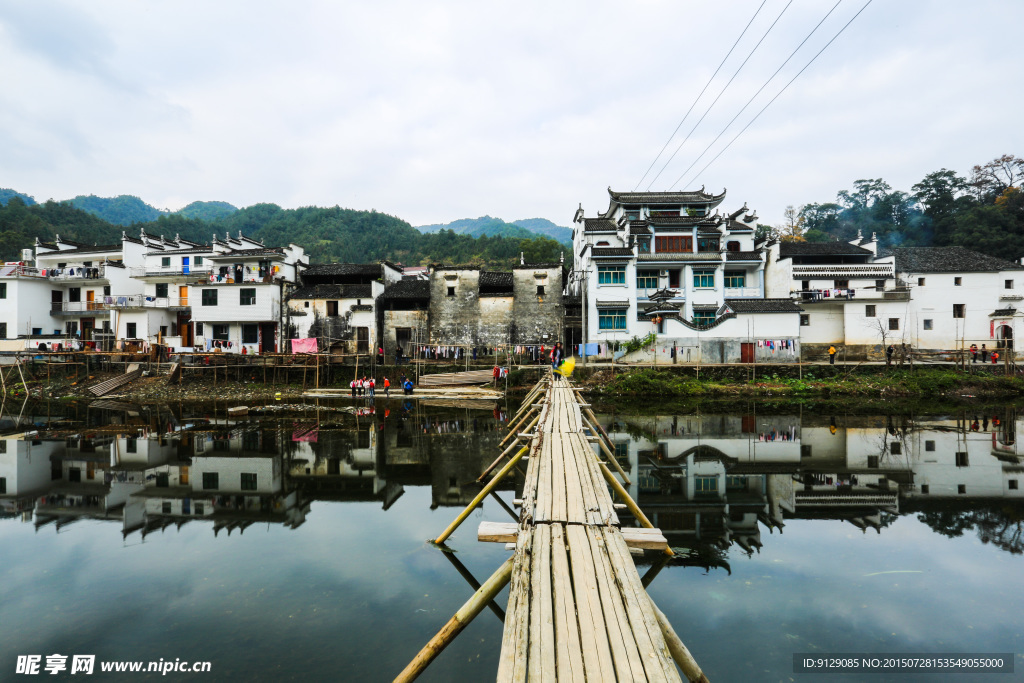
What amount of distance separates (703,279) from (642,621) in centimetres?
3413

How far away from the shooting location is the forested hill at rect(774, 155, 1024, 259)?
1726 inches

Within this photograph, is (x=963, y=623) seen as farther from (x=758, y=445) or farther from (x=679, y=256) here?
(x=679, y=256)

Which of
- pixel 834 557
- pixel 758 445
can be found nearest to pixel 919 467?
pixel 758 445

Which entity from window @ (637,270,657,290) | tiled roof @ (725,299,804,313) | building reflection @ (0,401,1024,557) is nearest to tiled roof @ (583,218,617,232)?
window @ (637,270,657,290)

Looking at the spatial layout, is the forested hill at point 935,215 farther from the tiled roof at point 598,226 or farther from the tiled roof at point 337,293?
the tiled roof at point 337,293

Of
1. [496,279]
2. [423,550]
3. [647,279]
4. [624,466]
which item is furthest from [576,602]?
[496,279]

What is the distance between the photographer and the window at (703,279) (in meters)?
→ 34.2

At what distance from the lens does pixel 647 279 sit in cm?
3441

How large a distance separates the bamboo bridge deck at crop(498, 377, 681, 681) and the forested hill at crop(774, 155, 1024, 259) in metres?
57.6

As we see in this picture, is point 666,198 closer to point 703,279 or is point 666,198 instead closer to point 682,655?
point 703,279

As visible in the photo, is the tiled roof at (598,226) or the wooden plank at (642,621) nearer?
the wooden plank at (642,621)

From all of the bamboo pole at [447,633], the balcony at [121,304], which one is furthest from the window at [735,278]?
the balcony at [121,304]

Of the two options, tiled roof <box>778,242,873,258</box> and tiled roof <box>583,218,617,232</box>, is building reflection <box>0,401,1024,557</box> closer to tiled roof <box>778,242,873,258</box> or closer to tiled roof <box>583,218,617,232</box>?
tiled roof <box>778,242,873,258</box>

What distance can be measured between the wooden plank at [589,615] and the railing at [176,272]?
41356 mm
